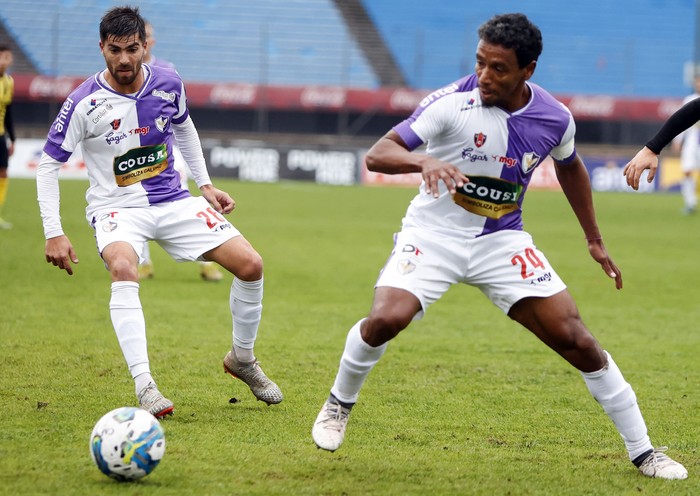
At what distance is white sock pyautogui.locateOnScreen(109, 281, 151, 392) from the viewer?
5574mm

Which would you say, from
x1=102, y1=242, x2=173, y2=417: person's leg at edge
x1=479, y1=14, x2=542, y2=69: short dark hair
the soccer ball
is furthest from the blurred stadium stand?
the soccer ball

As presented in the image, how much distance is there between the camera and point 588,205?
5.21m

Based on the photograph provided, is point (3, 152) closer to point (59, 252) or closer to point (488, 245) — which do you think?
point (59, 252)

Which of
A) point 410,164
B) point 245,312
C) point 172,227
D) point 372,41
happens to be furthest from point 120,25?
point 372,41

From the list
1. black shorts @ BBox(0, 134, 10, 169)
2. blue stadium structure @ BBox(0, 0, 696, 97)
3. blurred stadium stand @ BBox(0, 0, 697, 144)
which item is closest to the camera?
black shorts @ BBox(0, 134, 10, 169)

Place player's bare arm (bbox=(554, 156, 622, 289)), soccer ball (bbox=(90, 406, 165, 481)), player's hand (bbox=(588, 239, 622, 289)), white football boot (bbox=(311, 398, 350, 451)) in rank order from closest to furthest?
soccer ball (bbox=(90, 406, 165, 481)) < white football boot (bbox=(311, 398, 350, 451)) < player's bare arm (bbox=(554, 156, 622, 289)) < player's hand (bbox=(588, 239, 622, 289))

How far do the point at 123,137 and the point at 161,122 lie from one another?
10.1 inches

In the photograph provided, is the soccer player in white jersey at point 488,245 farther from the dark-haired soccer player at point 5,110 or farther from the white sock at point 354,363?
the dark-haired soccer player at point 5,110

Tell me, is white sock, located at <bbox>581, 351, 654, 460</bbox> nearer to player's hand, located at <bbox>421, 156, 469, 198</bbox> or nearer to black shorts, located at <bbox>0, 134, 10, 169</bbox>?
player's hand, located at <bbox>421, 156, 469, 198</bbox>

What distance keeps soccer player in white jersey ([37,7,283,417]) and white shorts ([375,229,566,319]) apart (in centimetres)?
137

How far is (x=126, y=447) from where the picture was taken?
14.4 ft

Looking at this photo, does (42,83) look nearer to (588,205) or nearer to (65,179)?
(65,179)

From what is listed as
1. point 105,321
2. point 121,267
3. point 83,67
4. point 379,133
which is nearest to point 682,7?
point 379,133

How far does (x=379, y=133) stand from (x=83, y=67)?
32.6ft
